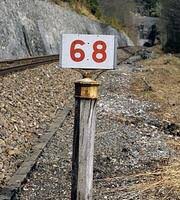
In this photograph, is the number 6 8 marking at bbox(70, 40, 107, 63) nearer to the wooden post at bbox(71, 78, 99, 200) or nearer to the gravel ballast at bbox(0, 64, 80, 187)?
the wooden post at bbox(71, 78, 99, 200)

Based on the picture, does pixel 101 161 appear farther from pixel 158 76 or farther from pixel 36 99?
pixel 158 76

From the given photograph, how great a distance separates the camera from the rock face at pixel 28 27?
84.9 feet

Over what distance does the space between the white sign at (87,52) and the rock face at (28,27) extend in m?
18.8

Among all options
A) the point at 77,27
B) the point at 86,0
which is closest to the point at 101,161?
the point at 77,27

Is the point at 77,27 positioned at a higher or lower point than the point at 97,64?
lower

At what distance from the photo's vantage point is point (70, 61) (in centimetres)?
489

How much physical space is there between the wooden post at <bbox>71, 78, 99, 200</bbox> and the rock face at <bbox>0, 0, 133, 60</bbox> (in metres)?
18.8

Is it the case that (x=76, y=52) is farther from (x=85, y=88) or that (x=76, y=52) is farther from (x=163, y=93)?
(x=163, y=93)

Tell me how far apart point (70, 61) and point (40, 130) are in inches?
221

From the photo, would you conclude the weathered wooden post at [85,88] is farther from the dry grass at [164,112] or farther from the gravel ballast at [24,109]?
the gravel ballast at [24,109]

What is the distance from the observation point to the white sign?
4.88 metres

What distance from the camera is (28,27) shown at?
101 feet

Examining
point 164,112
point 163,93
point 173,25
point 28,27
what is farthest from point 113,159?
point 173,25

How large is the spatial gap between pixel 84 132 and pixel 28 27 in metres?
26.5
